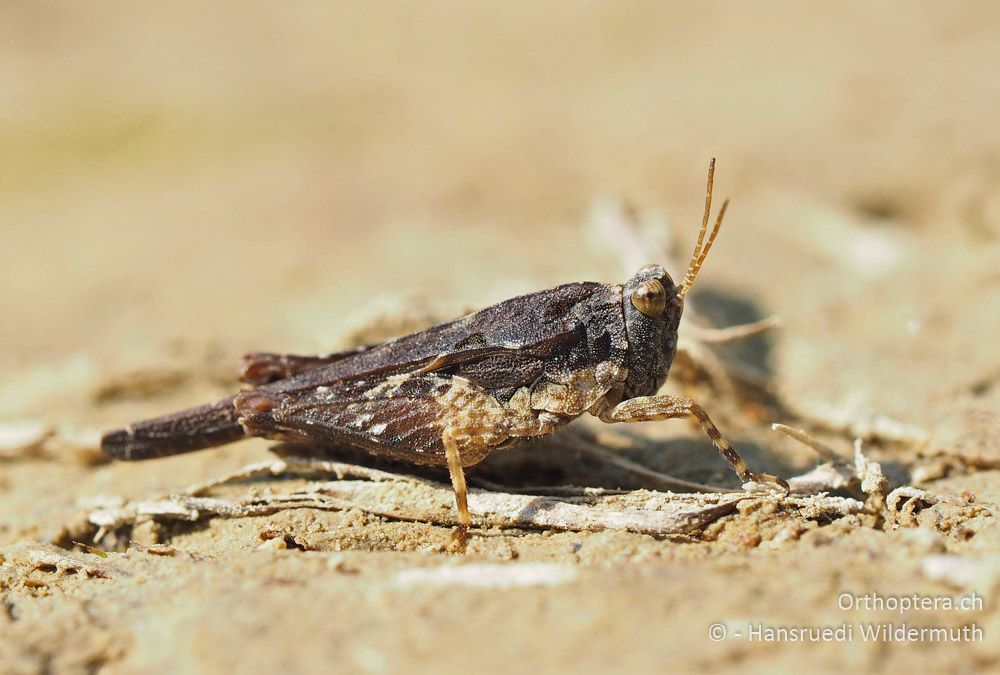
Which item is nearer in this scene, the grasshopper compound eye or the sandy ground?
the sandy ground

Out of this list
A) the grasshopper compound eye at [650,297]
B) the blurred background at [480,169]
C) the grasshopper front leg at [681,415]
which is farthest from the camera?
the blurred background at [480,169]

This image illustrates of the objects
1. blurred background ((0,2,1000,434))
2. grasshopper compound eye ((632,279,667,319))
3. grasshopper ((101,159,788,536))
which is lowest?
grasshopper ((101,159,788,536))

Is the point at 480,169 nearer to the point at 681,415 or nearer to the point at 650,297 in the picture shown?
the point at 650,297

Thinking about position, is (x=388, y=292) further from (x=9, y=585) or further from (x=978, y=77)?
(x=978, y=77)

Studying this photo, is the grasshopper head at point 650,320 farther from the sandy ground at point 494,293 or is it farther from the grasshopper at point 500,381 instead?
the sandy ground at point 494,293

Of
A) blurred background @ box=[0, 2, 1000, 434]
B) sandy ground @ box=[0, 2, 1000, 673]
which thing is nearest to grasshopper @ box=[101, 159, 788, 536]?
sandy ground @ box=[0, 2, 1000, 673]

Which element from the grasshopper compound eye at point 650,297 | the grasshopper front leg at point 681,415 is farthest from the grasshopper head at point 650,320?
the grasshopper front leg at point 681,415

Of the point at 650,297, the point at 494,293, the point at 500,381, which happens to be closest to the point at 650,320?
the point at 650,297

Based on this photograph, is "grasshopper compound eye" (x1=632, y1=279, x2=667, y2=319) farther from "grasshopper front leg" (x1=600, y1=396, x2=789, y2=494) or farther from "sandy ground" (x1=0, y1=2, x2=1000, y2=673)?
"sandy ground" (x1=0, y1=2, x2=1000, y2=673)
